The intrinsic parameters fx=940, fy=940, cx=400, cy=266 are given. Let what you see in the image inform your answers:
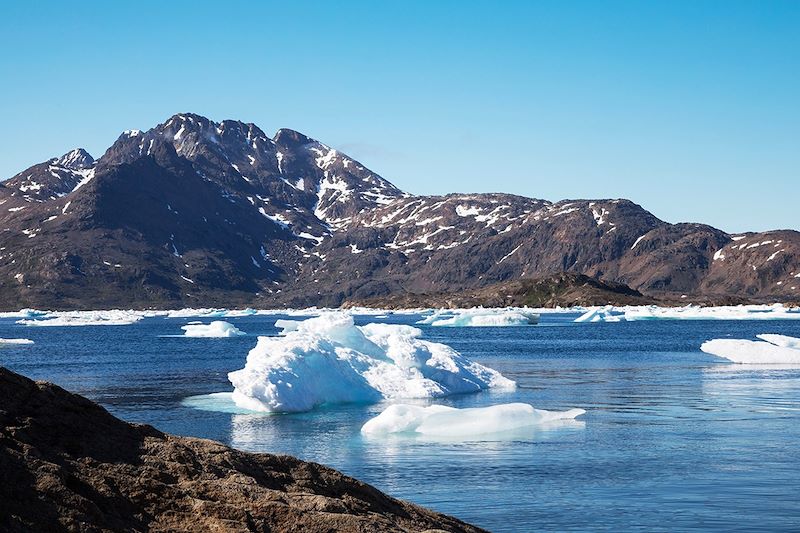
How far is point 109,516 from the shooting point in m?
→ 8.34

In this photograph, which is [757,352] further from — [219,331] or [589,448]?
[219,331]

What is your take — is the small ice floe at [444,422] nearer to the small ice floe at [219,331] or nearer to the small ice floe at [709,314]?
the small ice floe at [219,331]

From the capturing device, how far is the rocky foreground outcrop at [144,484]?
26.9 ft

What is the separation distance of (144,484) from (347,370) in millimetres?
31159

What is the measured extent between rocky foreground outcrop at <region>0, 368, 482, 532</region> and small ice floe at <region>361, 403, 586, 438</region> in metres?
17.9

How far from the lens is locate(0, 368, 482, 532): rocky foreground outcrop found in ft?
26.9

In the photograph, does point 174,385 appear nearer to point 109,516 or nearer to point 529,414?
point 529,414

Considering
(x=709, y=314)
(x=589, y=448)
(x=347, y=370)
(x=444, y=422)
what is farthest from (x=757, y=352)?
(x=709, y=314)

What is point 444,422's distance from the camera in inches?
1147

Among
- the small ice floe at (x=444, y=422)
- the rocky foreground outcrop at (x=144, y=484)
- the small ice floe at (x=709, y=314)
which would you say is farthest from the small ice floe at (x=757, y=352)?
the small ice floe at (x=709, y=314)

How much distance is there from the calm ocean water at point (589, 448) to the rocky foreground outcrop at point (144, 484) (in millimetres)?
7348

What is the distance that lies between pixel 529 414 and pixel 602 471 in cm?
815

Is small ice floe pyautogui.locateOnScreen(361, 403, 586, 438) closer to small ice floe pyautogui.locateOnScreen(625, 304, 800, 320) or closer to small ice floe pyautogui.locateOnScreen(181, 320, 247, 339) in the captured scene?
small ice floe pyautogui.locateOnScreen(181, 320, 247, 339)

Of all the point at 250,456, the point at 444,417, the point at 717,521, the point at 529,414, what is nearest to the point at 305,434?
the point at 444,417
